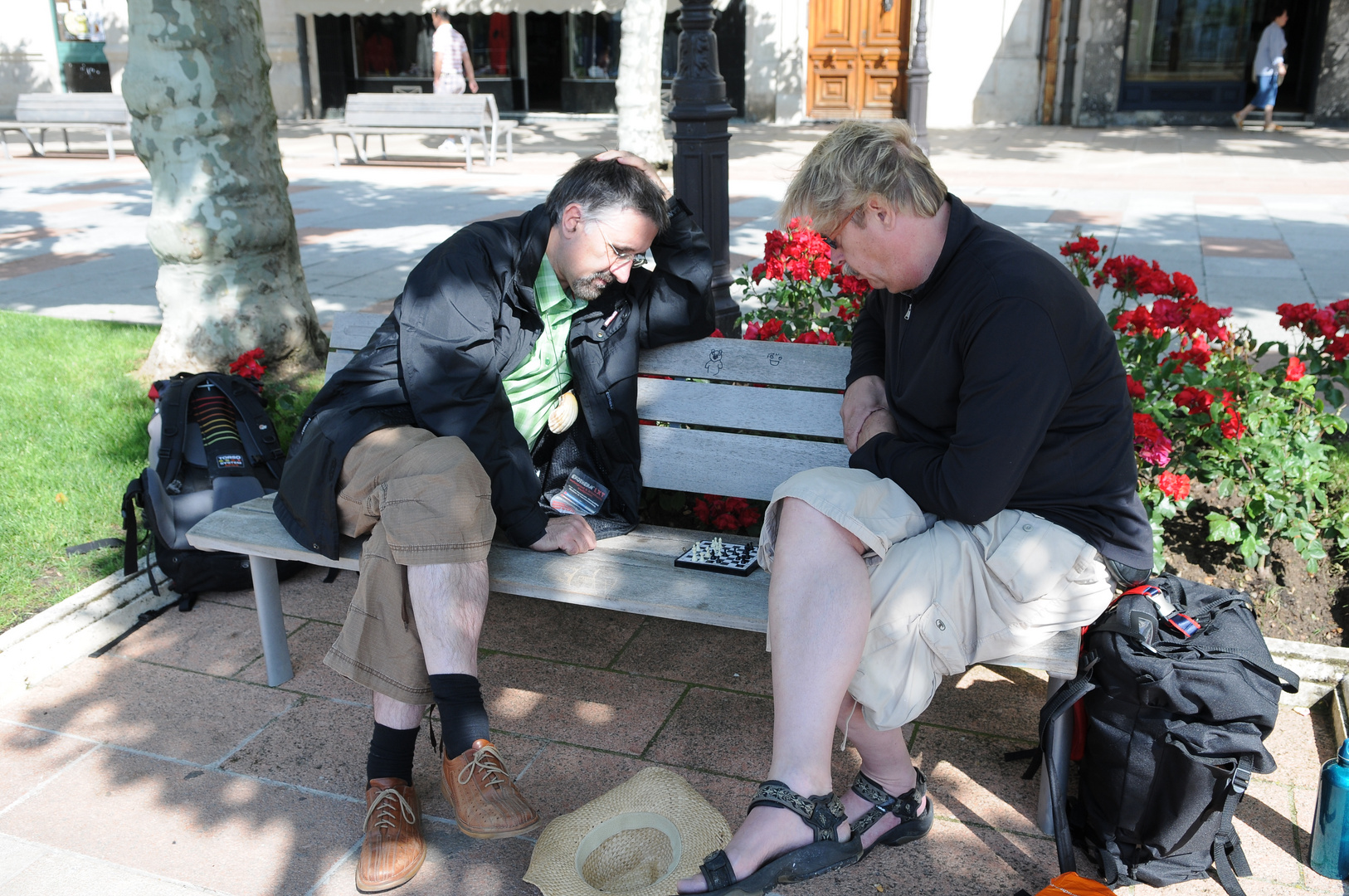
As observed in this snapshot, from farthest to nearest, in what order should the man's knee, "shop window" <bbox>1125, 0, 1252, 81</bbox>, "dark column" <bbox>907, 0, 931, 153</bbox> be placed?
"shop window" <bbox>1125, 0, 1252, 81</bbox> → "dark column" <bbox>907, 0, 931, 153</bbox> → the man's knee

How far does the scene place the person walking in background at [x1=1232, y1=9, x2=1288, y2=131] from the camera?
15414 millimetres

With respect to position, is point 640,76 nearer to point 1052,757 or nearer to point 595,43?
point 595,43

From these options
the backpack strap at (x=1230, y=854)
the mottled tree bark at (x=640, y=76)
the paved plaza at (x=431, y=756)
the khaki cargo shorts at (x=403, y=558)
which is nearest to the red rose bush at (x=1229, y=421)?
the paved plaza at (x=431, y=756)

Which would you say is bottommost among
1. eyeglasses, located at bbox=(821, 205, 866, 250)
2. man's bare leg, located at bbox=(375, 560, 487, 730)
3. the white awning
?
man's bare leg, located at bbox=(375, 560, 487, 730)

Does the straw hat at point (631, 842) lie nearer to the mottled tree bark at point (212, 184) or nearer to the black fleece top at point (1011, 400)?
the black fleece top at point (1011, 400)

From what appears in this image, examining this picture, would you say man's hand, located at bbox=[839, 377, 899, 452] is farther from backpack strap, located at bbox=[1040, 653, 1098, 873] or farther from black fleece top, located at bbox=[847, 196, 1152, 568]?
backpack strap, located at bbox=[1040, 653, 1098, 873]

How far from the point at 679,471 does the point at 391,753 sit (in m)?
1.16

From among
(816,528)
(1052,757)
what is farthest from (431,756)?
(1052,757)

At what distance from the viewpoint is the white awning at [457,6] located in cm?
1706

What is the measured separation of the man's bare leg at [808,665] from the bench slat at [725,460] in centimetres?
80

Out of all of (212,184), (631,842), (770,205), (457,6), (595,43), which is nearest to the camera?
(631,842)

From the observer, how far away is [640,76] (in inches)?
453

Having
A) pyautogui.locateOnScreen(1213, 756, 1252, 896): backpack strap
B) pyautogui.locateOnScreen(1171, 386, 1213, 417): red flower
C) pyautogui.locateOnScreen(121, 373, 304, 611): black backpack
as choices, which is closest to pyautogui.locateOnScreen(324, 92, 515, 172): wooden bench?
Result: pyautogui.locateOnScreen(121, 373, 304, 611): black backpack

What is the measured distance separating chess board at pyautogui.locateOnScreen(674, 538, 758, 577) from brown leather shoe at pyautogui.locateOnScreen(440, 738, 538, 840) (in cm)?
69
